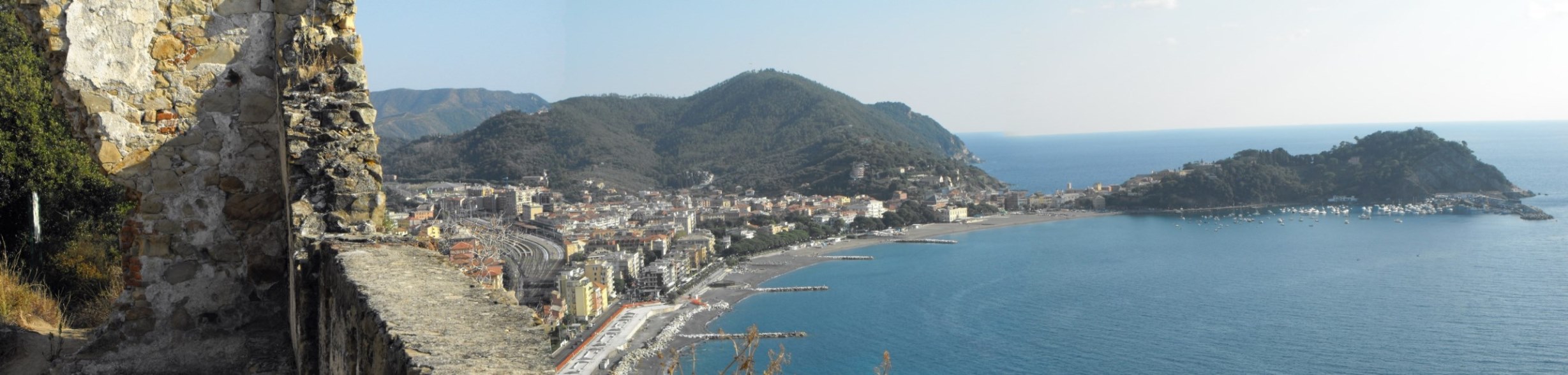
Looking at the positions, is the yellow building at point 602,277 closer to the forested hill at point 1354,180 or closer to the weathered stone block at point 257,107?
the weathered stone block at point 257,107

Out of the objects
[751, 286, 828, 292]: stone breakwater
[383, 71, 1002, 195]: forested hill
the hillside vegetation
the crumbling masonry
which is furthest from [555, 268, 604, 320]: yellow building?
[383, 71, 1002, 195]: forested hill

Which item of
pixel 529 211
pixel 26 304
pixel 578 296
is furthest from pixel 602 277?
pixel 26 304

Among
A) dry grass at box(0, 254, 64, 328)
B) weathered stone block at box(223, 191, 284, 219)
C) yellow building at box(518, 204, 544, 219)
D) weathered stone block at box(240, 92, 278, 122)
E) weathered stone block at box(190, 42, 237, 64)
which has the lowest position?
yellow building at box(518, 204, 544, 219)

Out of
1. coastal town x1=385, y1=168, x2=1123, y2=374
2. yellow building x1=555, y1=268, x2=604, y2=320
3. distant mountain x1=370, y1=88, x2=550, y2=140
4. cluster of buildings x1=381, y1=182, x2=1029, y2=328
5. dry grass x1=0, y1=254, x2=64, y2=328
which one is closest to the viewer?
dry grass x1=0, y1=254, x2=64, y2=328

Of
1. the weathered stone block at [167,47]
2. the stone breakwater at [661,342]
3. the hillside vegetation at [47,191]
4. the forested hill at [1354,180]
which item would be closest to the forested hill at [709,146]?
the forested hill at [1354,180]

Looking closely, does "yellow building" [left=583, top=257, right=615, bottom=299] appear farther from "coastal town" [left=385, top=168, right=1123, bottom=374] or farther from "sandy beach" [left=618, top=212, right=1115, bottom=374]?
"sandy beach" [left=618, top=212, right=1115, bottom=374]

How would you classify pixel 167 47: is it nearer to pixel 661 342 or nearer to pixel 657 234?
pixel 661 342
